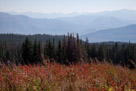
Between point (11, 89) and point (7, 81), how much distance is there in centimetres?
46

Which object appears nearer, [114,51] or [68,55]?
[68,55]

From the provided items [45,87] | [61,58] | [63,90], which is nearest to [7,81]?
[45,87]

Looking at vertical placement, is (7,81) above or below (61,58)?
above

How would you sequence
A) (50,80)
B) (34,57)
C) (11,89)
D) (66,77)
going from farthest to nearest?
1. (34,57)
2. (66,77)
3. (50,80)
4. (11,89)

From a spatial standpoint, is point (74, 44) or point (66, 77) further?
point (74, 44)

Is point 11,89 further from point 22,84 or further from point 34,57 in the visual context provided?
point 34,57

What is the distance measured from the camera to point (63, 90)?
453 centimetres

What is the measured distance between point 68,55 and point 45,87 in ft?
166

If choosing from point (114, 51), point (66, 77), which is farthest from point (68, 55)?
point (114, 51)

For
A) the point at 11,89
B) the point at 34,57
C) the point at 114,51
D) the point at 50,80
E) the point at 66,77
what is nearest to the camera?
the point at 11,89

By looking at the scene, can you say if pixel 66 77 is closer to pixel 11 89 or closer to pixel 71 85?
pixel 71 85

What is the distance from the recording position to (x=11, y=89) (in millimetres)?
4488

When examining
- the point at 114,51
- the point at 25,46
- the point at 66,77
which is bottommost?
the point at 114,51

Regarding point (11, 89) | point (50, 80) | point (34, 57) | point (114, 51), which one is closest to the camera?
point (11, 89)
